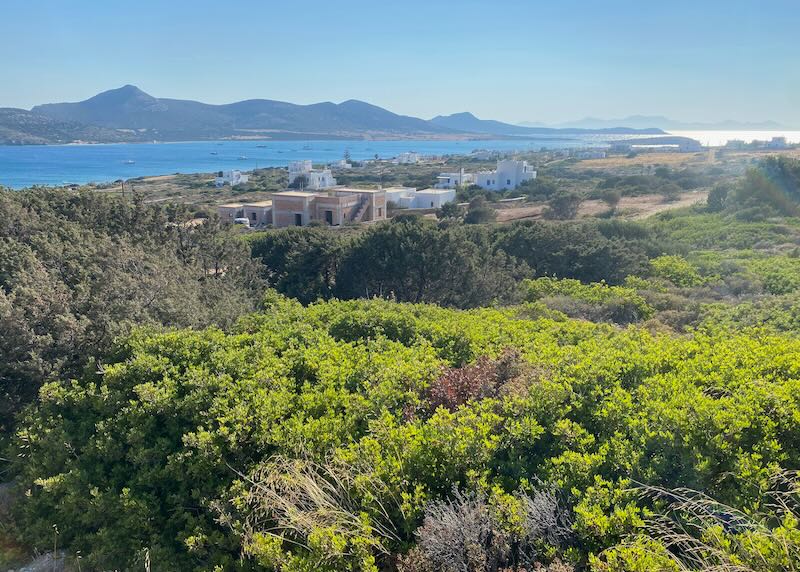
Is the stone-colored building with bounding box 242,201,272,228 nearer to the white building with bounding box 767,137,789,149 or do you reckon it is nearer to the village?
the village

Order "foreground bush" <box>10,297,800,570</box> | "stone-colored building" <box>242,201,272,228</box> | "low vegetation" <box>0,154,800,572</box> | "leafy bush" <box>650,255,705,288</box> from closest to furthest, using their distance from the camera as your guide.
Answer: "low vegetation" <box>0,154,800,572</box>
"foreground bush" <box>10,297,800,570</box>
"leafy bush" <box>650,255,705,288</box>
"stone-colored building" <box>242,201,272,228</box>

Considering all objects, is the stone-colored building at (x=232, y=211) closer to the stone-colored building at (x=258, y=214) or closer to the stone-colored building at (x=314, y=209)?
the stone-colored building at (x=258, y=214)

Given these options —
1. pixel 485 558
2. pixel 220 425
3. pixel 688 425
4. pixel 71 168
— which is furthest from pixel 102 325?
pixel 71 168

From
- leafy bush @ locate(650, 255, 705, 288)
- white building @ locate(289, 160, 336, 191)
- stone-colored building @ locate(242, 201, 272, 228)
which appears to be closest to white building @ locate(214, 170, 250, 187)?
white building @ locate(289, 160, 336, 191)

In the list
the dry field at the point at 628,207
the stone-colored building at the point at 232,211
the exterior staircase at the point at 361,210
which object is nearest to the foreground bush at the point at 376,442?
the exterior staircase at the point at 361,210

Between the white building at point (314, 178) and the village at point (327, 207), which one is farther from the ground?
the white building at point (314, 178)

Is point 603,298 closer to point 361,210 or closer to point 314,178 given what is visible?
point 361,210

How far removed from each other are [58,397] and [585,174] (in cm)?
8443

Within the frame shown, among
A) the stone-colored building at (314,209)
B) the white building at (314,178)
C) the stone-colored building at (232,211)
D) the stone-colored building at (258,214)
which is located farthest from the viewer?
the white building at (314,178)

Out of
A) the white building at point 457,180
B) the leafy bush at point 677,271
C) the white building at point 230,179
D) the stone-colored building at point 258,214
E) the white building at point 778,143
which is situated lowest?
the stone-colored building at point 258,214

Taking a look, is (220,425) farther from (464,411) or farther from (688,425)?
(688,425)

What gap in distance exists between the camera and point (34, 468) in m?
5.82

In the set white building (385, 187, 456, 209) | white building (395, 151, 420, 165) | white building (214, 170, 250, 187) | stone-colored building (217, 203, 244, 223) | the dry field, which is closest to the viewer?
the dry field

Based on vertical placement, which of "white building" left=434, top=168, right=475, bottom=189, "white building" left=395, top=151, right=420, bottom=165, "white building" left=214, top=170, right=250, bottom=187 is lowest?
"white building" left=214, top=170, right=250, bottom=187
